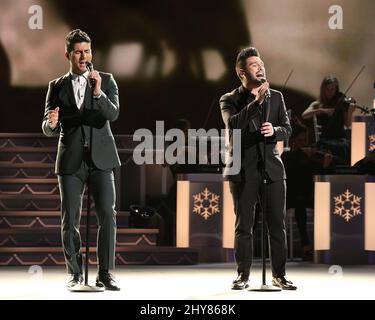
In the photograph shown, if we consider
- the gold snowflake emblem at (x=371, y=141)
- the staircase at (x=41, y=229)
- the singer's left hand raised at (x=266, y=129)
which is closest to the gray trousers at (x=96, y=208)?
the singer's left hand raised at (x=266, y=129)

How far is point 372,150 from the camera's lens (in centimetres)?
952

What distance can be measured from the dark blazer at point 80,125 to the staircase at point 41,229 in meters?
2.41

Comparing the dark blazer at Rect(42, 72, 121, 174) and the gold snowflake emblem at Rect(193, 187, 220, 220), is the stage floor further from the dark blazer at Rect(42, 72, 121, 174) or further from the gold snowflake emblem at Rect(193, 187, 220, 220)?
the dark blazer at Rect(42, 72, 121, 174)

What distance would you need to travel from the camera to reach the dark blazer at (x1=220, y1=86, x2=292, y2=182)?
243 inches

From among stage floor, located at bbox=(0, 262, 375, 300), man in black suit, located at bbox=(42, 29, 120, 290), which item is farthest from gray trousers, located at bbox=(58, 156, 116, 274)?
stage floor, located at bbox=(0, 262, 375, 300)

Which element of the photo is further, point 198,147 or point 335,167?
point 198,147

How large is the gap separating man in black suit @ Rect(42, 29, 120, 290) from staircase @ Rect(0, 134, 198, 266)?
2.26 m

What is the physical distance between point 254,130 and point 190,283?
1.36 metres

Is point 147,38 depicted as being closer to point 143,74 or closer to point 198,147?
point 143,74

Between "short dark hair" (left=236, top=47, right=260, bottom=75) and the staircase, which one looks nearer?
"short dark hair" (left=236, top=47, right=260, bottom=75)

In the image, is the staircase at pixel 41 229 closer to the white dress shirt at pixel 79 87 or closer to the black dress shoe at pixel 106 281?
the black dress shoe at pixel 106 281
